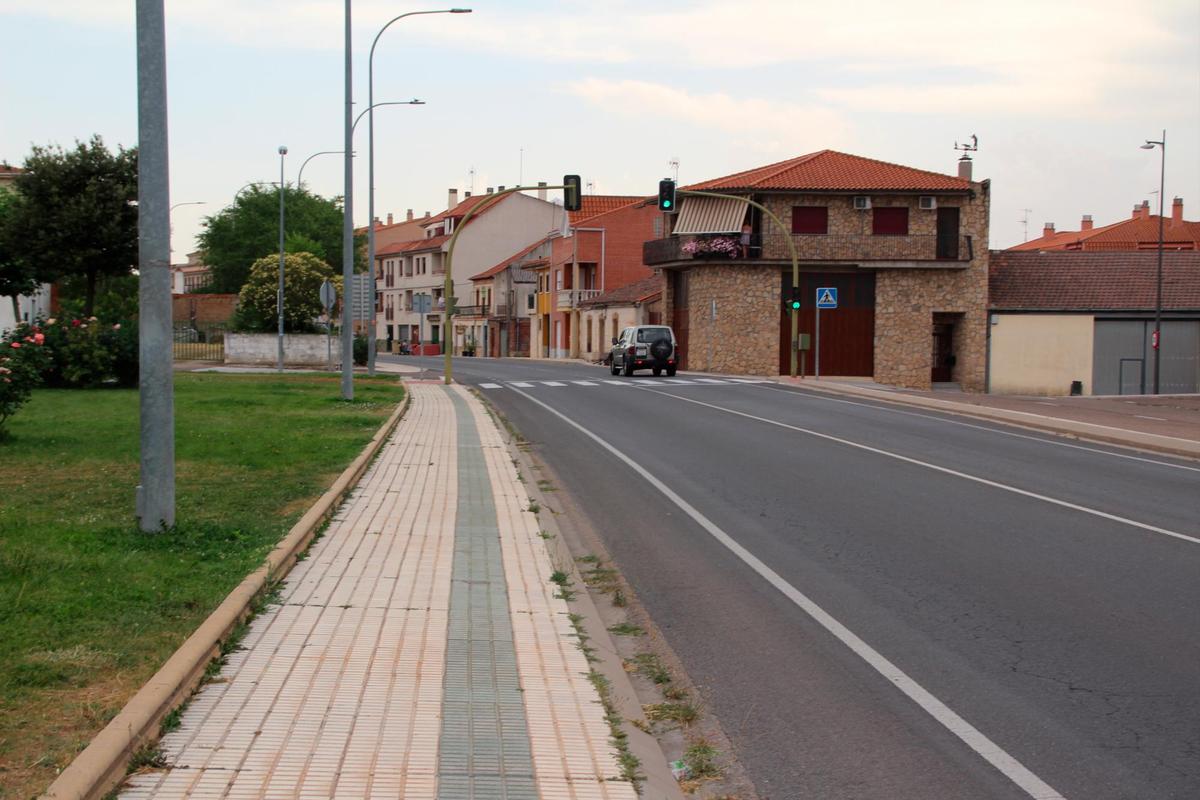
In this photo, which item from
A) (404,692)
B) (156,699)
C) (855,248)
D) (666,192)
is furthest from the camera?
(855,248)

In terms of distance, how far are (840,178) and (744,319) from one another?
8.01 m

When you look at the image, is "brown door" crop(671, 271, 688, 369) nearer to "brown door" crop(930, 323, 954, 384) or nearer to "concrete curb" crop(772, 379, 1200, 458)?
"brown door" crop(930, 323, 954, 384)

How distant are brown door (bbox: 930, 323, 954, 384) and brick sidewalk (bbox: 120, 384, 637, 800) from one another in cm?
5239

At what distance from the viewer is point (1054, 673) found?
272 inches

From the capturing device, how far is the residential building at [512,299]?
93.3 metres

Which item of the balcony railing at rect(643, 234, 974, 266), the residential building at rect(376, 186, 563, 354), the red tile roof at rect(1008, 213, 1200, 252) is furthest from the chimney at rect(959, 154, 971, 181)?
the residential building at rect(376, 186, 563, 354)

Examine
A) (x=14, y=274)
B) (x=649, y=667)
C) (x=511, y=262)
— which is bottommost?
(x=649, y=667)

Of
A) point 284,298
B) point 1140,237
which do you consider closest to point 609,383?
point 284,298

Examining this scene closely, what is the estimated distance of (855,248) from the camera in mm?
57469

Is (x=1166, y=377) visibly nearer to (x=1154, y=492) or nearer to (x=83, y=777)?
(x=1154, y=492)

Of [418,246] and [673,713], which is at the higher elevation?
[418,246]

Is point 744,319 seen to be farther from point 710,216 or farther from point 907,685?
point 907,685

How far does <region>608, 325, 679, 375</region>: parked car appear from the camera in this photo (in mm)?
46344

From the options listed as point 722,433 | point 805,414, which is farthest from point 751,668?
point 805,414
